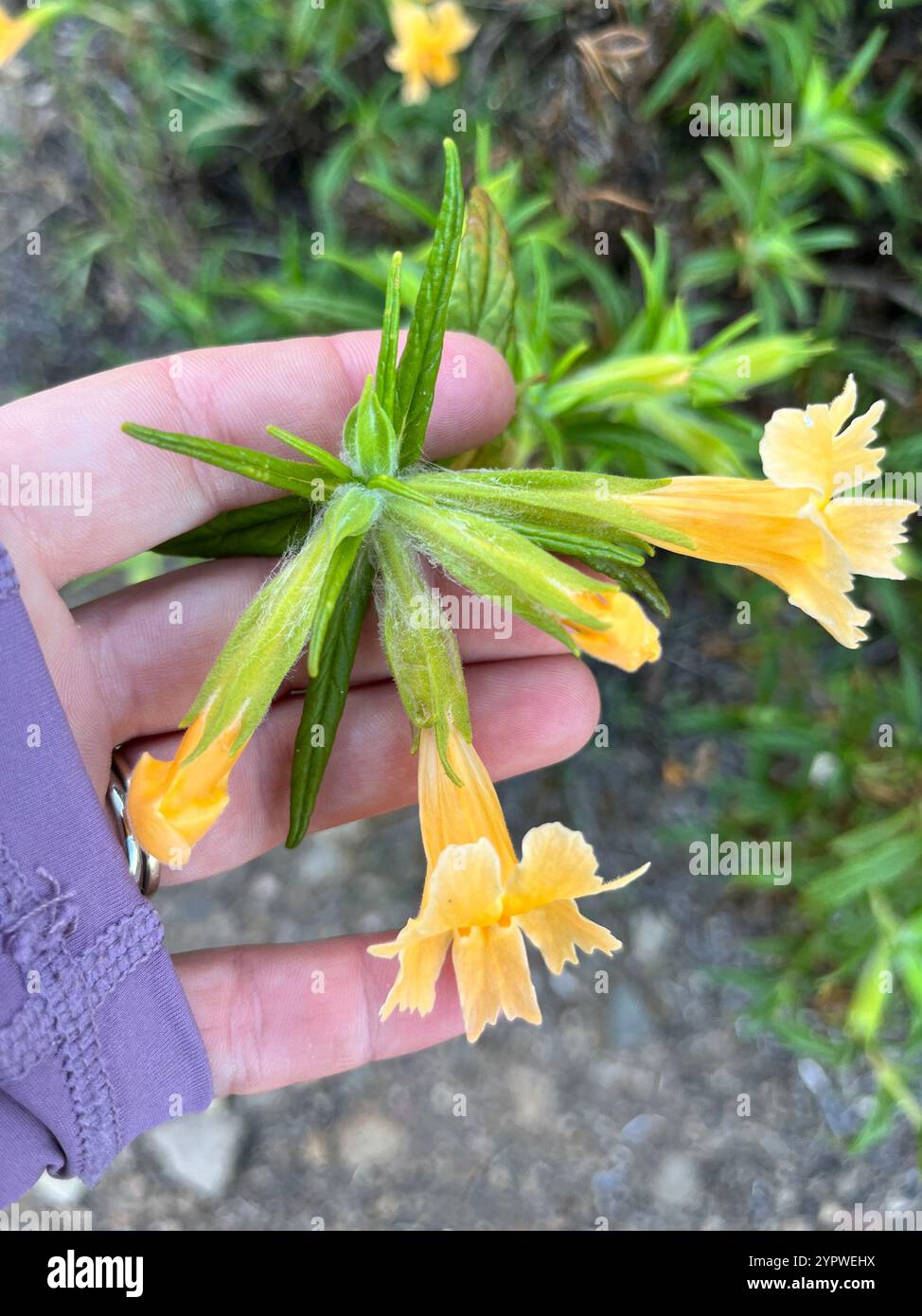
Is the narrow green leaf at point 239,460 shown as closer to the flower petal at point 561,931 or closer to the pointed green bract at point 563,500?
the pointed green bract at point 563,500

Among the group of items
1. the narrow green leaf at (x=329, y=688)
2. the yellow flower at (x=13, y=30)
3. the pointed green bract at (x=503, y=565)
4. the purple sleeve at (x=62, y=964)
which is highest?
the yellow flower at (x=13, y=30)

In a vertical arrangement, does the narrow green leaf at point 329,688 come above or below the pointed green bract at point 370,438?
below

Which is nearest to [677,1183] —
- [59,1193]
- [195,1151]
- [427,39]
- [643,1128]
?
[643,1128]

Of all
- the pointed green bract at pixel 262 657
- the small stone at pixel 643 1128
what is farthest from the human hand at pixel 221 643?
the small stone at pixel 643 1128

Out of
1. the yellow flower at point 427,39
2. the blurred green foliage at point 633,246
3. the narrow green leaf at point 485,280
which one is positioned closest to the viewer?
the narrow green leaf at point 485,280

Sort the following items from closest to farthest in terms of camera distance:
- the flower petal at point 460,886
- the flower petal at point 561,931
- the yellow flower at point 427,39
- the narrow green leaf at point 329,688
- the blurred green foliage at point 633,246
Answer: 1. the flower petal at point 460,886
2. the flower petal at point 561,931
3. the narrow green leaf at point 329,688
4. the blurred green foliage at point 633,246
5. the yellow flower at point 427,39
